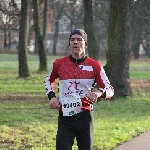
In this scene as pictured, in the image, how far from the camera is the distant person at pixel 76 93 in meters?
5.65

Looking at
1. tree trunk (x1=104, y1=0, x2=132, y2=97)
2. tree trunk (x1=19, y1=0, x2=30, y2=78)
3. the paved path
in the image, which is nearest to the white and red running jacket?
the paved path

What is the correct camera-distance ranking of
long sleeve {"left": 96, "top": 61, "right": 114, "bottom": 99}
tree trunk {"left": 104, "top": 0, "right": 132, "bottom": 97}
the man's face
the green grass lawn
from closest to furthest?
1. the man's face
2. long sleeve {"left": 96, "top": 61, "right": 114, "bottom": 99}
3. the green grass lawn
4. tree trunk {"left": 104, "top": 0, "right": 132, "bottom": 97}

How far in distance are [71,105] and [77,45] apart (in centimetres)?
65

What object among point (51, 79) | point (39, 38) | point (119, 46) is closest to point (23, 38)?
point (39, 38)

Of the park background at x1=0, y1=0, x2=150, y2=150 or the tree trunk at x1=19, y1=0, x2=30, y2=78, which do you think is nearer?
the park background at x1=0, y1=0, x2=150, y2=150

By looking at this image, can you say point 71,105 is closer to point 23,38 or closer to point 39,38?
point 23,38

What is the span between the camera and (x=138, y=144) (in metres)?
9.45

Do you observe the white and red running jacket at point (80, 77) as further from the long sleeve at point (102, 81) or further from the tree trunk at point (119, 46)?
the tree trunk at point (119, 46)

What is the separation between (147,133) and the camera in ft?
35.6

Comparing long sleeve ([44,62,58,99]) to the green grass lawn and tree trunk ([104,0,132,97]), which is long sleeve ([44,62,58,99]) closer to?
the green grass lawn

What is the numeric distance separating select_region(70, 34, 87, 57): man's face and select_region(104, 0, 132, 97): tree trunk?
39.9 ft

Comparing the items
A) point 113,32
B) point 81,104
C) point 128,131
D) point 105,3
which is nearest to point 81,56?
point 81,104

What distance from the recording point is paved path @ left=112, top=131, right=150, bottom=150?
29.6ft

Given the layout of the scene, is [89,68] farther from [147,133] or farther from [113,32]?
[113,32]
